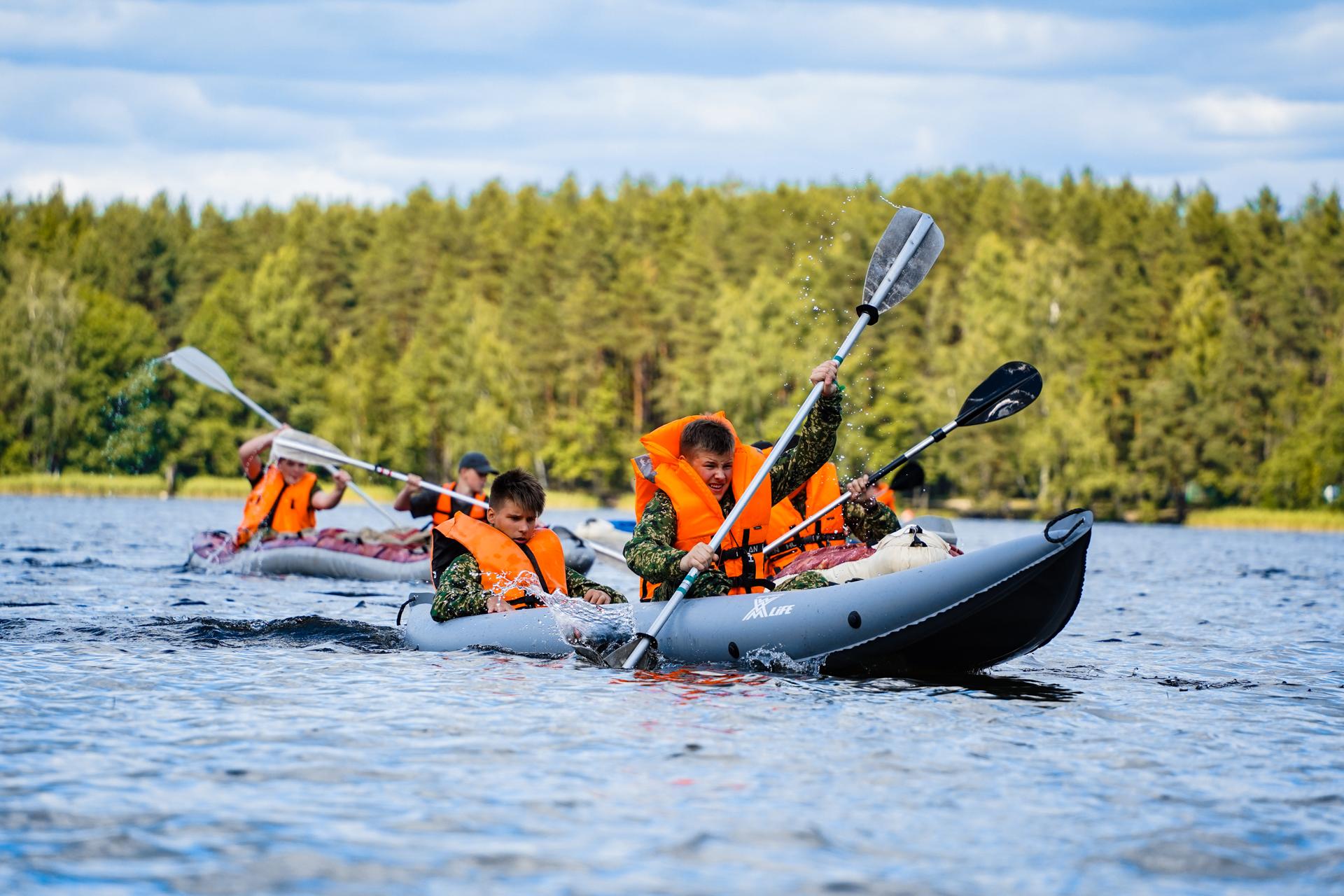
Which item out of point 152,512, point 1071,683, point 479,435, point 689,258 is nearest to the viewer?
point 1071,683

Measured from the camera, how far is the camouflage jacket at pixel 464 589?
6.69 metres

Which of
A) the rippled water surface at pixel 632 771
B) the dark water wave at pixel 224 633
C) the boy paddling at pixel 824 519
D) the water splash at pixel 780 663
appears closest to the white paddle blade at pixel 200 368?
the dark water wave at pixel 224 633

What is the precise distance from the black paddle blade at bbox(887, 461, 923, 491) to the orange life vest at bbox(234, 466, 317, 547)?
5.50m

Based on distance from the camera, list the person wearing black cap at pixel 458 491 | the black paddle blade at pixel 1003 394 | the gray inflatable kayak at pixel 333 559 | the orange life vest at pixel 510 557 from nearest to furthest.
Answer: the orange life vest at pixel 510 557 → the black paddle blade at pixel 1003 394 → the person wearing black cap at pixel 458 491 → the gray inflatable kayak at pixel 333 559

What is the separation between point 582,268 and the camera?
53219 millimetres

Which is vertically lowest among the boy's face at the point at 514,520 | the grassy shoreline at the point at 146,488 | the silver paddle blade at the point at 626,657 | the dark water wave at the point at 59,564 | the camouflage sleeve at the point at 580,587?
the grassy shoreline at the point at 146,488

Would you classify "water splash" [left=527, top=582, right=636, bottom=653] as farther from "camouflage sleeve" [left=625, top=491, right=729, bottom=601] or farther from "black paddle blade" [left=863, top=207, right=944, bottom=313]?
"black paddle blade" [left=863, top=207, right=944, bottom=313]

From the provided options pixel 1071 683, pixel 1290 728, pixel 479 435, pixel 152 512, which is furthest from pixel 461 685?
→ pixel 479 435

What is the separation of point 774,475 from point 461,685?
5.65 feet

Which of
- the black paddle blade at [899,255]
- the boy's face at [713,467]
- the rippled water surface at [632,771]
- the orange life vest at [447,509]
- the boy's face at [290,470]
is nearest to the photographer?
the rippled water surface at [632,771]

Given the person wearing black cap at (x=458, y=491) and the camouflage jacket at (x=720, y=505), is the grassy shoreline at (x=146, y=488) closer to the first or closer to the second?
the person wearing black cap at (x=458, y=491)

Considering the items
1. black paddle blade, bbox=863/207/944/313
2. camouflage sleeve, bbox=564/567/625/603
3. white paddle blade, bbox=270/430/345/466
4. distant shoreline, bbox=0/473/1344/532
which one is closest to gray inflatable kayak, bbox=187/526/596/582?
white paddle blade, bbox=270/430/345/466

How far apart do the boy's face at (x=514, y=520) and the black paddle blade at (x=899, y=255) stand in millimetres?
2101

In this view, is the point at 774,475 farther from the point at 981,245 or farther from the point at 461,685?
the point at 981,245
